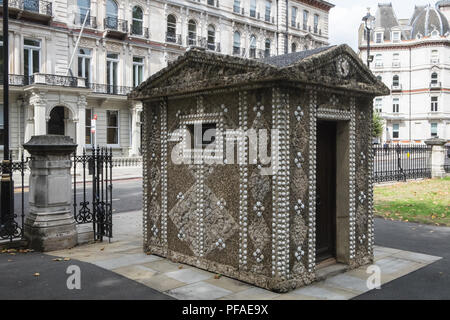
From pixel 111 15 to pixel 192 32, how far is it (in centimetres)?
832

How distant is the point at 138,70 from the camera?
37.5 m

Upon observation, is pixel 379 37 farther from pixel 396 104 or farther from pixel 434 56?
pixel 396 104

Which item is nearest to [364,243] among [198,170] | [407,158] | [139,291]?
[198,170]

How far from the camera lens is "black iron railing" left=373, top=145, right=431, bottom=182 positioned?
21266 mm

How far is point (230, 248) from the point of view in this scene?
627 centimetres

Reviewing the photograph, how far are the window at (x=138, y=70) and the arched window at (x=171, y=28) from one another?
11.2ft

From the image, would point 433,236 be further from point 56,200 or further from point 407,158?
point 407,158

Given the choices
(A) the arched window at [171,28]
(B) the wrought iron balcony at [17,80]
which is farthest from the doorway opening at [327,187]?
(A) the arched window at [171,28]

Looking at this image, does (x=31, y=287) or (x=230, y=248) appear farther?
(x=230, y=248)

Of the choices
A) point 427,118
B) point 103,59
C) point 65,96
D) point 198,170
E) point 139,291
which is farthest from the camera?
point 427,118

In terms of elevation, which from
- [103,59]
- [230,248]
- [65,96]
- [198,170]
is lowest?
[230,248]

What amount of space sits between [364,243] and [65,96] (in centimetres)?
2788

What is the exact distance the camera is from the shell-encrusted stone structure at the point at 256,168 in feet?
18.6

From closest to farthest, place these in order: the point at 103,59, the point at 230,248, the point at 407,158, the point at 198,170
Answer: the point at 230,248 < the point at 198,170 < the point at 407,158 < the point at 103,59
